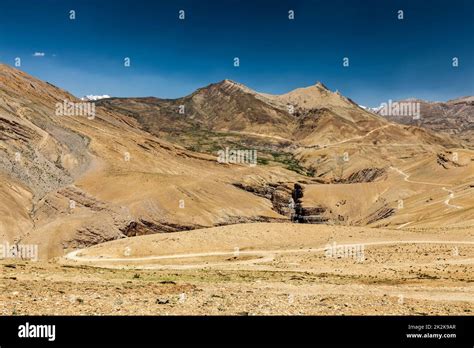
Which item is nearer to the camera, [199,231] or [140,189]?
[199,231]

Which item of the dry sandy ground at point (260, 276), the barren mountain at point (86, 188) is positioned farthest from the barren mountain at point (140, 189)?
the dry sandy ground at point (260, 276)

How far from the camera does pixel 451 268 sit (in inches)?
1286

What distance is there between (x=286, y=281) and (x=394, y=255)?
51.2ft

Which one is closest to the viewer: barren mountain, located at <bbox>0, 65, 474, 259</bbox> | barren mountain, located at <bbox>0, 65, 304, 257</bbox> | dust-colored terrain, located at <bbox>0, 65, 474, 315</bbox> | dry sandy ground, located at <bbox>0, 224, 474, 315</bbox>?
dry sandy ground, located at <bbox>0, 224, 474, 315</bbox>

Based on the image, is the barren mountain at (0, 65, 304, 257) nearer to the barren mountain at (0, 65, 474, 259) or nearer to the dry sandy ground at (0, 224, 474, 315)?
the barren mountain at (0, 65, 474, 259)

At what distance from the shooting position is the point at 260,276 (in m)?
30.2

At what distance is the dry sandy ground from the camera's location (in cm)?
1720

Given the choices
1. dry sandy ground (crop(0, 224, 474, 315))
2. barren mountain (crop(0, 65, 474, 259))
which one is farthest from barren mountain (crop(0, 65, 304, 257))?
dry sandy ground (crop(0, 224, 474, 315))

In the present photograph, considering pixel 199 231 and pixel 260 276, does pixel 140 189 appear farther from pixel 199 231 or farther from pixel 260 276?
pixel 260 276

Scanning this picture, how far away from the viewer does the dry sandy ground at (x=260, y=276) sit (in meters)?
17.2

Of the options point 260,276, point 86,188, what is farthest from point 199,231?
point 86,188

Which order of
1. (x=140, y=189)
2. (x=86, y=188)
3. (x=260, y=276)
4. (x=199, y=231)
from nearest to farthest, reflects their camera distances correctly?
(x=260, y=276) < (x=199, y=231) < (x=86, y=188) < (x=140, y=189)

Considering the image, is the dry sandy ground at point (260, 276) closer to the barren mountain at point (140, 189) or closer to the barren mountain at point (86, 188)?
the barren mountain at point (140, 189)
